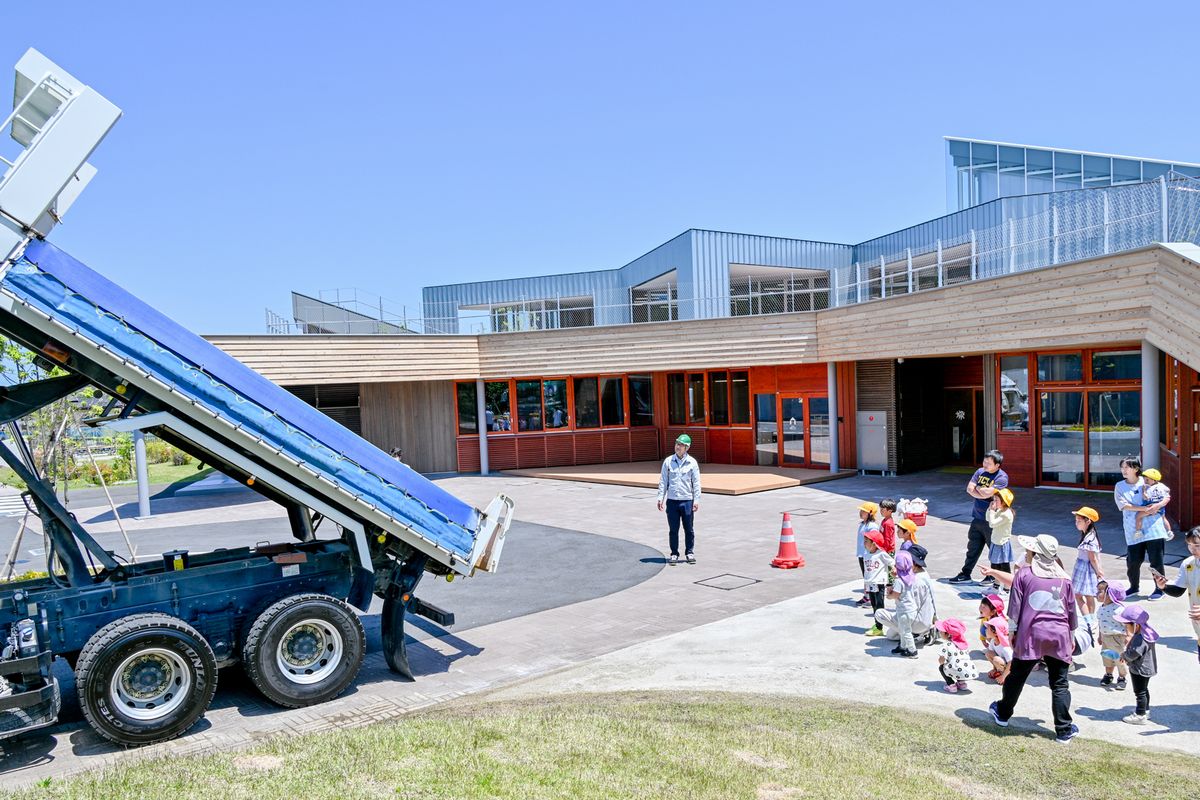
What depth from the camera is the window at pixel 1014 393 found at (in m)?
18.0

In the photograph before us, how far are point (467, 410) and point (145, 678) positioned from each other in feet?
62.3

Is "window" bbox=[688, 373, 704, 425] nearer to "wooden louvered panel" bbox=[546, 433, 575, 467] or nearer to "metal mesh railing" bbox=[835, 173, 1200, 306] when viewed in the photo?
"wooden louvered panel" bbox=[546, 433, 575, 467]

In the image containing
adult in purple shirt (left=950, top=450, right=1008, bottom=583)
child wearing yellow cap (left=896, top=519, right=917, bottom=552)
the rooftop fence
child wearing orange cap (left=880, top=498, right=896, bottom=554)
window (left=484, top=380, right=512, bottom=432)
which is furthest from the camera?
window (left=484, top=380, right=512, bottom=432)

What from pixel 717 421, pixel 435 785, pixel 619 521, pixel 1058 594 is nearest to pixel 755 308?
Answer: pixel 717 421

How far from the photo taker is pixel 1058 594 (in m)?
5.74

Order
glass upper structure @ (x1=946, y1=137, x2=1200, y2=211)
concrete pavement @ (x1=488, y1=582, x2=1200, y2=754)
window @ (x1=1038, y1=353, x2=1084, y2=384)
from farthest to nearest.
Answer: glass upper structure @ (x1=946, y1=137, x2=1200, y2=211) < window @ (x1=1038, y1=353, x2=1084, y2=384) < concrete pavement @ (x1=488, y1=582, x2=1200, y2=754)

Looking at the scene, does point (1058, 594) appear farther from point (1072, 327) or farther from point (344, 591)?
point (1072, 327)

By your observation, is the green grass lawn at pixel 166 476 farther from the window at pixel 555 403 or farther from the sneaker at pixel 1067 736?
the sneaker at pixel 1067 736

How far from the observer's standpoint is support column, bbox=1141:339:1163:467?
43.6ft

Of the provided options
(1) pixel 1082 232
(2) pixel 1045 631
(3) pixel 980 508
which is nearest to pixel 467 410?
(1) pixel 1082 232

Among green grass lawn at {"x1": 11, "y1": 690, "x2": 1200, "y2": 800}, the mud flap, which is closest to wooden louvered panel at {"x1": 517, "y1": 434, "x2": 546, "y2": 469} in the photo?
the mud flap

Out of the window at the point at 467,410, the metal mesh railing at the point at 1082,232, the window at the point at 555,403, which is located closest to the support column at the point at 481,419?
the window at the point at 467,410

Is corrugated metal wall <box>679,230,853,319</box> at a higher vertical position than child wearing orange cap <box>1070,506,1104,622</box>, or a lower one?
higher

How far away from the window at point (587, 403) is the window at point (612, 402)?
0.16 metres
